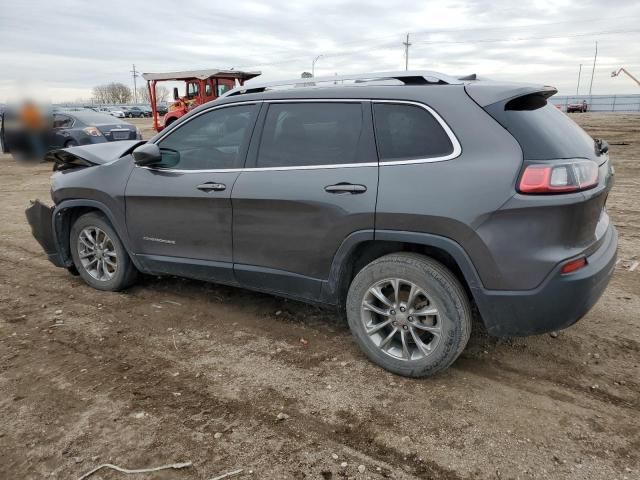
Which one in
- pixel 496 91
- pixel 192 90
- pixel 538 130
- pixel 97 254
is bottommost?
pixel 97 254

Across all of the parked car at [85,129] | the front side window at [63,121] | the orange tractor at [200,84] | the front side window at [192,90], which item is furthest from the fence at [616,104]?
the front side window at [63,121]

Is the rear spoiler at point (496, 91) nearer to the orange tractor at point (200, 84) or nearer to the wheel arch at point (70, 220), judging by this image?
the wheel arch at point (70, 220)

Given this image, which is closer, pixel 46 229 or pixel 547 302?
pixel 547 302

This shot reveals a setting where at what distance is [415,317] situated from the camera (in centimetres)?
300

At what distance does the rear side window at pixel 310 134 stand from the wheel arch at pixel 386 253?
0.51 m

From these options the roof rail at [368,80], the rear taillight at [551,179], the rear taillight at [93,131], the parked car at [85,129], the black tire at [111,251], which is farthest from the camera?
the rear taillight at [93,131]

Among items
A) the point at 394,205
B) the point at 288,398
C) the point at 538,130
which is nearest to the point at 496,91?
the point at 538,130

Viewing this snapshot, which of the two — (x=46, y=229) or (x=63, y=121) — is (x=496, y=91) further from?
(x=63, y=121)

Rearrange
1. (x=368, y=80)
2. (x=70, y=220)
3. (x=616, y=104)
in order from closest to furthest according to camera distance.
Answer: (x=368, y=80) < (x=70, y=220) < (x=616, y=104)

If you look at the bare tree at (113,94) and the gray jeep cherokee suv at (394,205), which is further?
the bare tree at (113,94)

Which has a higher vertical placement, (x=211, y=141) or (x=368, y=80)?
(x=368, y=80)

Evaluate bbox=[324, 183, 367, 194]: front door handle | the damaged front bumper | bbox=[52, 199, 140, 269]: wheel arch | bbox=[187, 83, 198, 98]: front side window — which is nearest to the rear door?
bbox=[324, 183, 367, 194]: front door handle

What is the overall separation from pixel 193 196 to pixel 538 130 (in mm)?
2343

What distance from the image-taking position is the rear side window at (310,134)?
318cm
